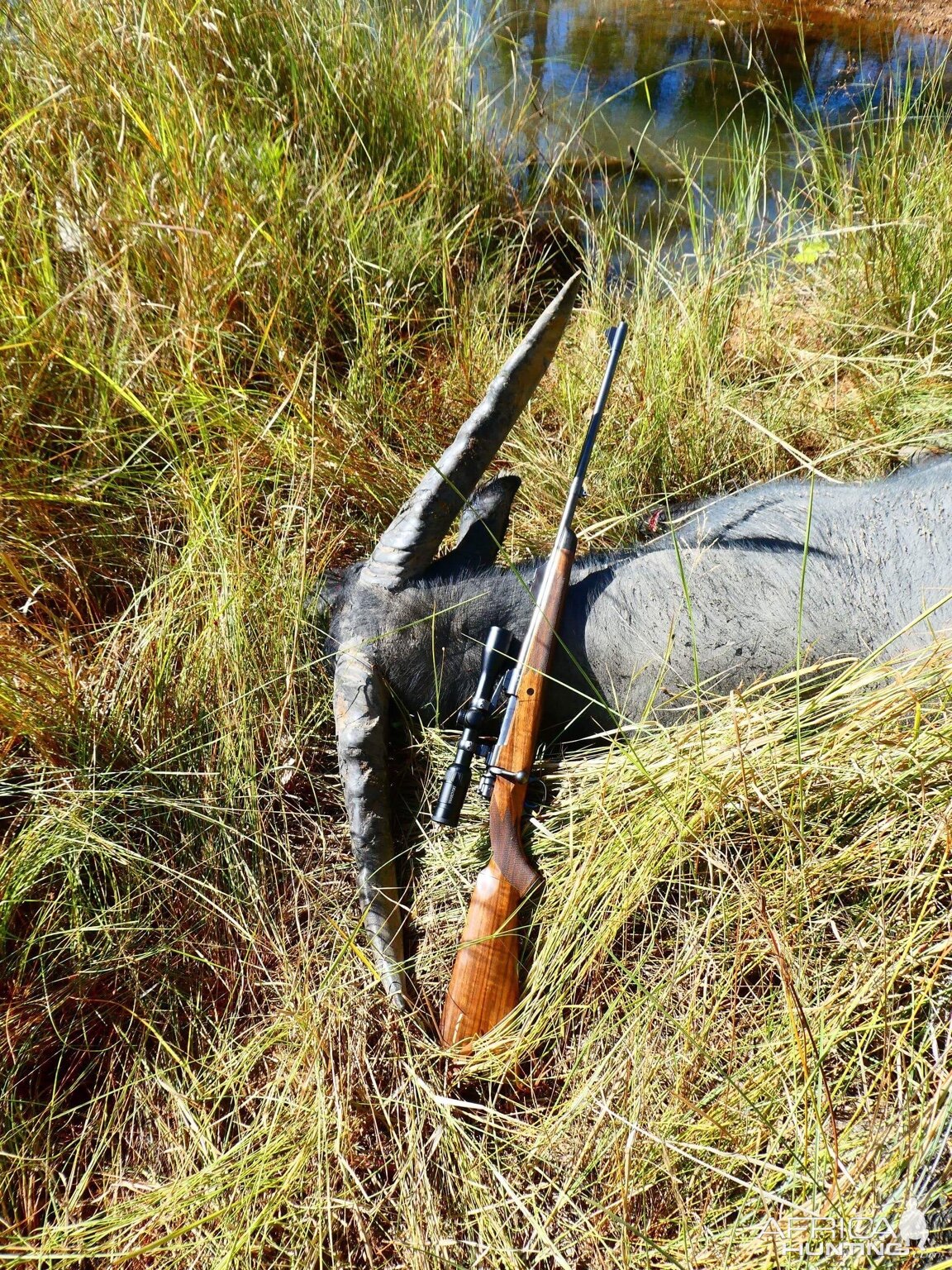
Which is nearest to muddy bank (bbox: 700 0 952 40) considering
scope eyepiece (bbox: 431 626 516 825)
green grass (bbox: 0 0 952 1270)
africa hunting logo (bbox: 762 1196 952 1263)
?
green grass (bbox: 0 0 952 1270)

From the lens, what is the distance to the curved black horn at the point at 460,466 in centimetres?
224

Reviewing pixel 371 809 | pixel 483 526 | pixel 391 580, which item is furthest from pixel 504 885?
pixel 483 526

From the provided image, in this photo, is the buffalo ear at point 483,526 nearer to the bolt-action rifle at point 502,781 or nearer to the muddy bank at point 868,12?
the bolt-action rifle at point 502,781

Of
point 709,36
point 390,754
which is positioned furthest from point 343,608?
point 709,36

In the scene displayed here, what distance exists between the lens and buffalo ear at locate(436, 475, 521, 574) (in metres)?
2.35

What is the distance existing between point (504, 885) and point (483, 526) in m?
0.96

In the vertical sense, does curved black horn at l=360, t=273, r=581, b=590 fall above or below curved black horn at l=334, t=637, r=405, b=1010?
above

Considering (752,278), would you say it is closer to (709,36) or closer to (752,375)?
(752,375)

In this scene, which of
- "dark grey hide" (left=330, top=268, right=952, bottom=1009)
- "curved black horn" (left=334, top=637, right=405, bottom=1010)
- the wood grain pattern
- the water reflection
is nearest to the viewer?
the wood grain pattern

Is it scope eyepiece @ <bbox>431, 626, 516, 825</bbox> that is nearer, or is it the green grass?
the green grass

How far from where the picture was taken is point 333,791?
2375 millimetres

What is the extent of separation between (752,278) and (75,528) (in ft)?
9.62

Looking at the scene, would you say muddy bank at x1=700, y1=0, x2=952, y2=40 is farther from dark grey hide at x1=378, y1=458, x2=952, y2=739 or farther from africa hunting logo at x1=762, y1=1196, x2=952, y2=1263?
africa hunting logo at x1=762, y1=1196, x2=952, y2=1263

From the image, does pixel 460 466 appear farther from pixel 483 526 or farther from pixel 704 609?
pixel 704 609
